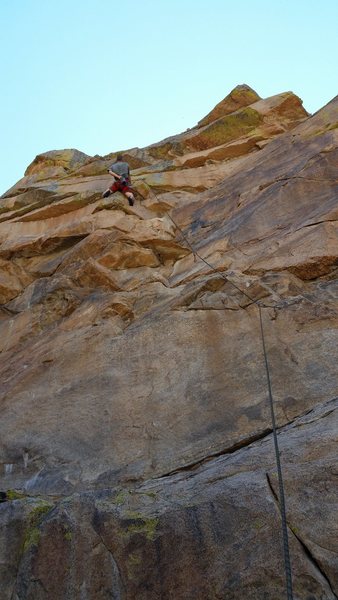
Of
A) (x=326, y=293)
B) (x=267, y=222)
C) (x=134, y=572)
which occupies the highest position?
(x=267, y=222)

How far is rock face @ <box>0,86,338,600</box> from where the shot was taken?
16.7ft

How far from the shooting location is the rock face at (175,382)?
16.7 ft

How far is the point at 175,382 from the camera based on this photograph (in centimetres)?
782

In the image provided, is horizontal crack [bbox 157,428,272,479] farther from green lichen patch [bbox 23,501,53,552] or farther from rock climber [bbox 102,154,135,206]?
rock climber [bbox 102,154,135,206]

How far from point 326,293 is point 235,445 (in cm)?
278

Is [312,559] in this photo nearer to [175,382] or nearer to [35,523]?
[35,523]

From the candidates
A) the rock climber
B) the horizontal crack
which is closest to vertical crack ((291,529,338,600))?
the horizontal crack

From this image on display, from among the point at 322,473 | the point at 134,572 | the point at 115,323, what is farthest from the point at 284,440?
the point at 115,323

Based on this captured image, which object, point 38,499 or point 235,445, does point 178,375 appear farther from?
point 38,499

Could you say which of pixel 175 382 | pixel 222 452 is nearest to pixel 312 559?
pixel 222 452

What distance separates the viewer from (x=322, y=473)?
5.18m

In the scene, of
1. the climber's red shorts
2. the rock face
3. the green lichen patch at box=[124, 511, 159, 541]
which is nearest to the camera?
the rock face

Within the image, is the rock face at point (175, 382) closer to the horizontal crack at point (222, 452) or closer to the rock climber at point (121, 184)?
the horizontal crack at point (222, 452)

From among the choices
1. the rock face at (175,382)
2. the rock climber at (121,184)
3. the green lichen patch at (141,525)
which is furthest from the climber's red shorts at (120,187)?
the green lichen patch at (141,525)
